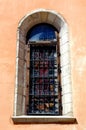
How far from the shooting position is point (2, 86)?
6.67 metres

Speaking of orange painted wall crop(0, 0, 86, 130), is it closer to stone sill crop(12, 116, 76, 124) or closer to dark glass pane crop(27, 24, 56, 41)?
stone sill crop(12, 116, 76, 124)

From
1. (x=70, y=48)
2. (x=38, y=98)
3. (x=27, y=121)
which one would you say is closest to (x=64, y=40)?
(x=70, y=48)

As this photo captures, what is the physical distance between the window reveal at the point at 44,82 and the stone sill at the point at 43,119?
0.38 metres

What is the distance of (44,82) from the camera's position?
698 centimetres

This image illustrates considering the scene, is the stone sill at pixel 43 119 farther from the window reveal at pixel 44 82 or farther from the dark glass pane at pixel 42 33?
the dark glass pane at pixel 42 33

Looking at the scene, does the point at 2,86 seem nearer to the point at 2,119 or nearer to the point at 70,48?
the point at 2,119

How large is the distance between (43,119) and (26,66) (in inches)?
49.1

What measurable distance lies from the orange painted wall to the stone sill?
0.23 ft

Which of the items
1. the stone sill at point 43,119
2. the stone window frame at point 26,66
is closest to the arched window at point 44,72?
the stone window frame at point 26,66

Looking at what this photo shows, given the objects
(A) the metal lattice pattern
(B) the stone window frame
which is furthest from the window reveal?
(B) the stone window frame

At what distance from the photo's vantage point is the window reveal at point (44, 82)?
6.79 meters

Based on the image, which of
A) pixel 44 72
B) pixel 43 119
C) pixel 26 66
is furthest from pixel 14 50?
pixel 43 119

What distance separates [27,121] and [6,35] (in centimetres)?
184

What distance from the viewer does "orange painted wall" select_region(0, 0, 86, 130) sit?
6395 millimetres
